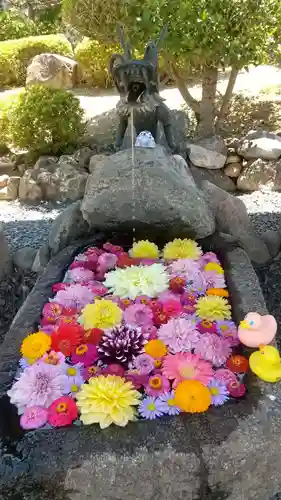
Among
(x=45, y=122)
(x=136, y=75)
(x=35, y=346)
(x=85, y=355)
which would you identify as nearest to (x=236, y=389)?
(x=85, y=355)

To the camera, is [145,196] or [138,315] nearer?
[138,315]

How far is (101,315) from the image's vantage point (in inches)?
111

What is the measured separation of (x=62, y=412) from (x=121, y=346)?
0.48 m

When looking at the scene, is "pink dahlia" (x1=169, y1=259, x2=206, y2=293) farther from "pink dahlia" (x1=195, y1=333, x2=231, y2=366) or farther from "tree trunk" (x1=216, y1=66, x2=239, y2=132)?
"tree trunk" (x1=216, y1=66, x2=239, y2=132)

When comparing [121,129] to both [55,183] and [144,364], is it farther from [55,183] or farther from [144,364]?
[55,183]

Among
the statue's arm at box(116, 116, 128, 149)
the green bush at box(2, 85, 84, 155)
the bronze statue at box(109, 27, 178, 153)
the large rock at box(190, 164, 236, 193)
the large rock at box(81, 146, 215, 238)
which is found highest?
the bronze statue at box(109, 27, 178, 153)

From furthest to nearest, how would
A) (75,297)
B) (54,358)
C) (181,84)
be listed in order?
1. (181,84)
2. (75,297)
3. (54,358)

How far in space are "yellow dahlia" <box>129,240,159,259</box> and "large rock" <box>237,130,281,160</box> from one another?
4062 mm

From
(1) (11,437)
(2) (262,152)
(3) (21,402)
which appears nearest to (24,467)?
(1) (11,437)

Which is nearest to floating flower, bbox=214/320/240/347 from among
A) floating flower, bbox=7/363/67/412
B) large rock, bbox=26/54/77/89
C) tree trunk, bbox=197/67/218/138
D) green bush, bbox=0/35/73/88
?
floating flower, bbox=7/363/67/412

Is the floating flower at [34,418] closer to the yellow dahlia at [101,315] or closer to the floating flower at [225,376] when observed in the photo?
the yellow dahlia at [101,315]

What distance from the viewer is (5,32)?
16406 mm

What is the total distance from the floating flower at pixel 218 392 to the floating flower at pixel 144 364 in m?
0.28

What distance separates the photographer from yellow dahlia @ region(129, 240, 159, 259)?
3.62 metres
